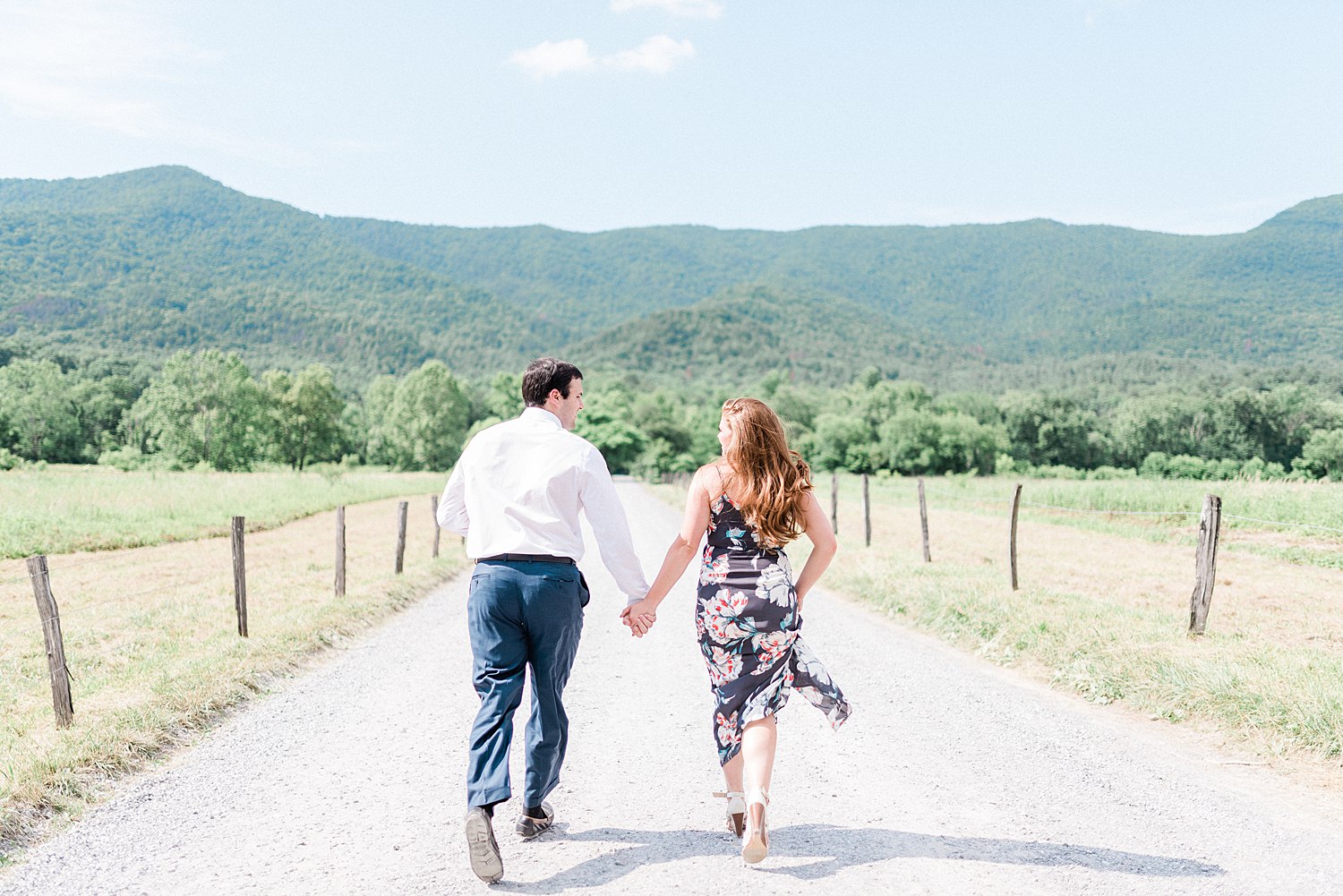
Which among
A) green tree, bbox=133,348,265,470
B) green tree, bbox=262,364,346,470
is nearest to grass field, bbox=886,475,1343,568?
green tree, bbox=262,364,346,470

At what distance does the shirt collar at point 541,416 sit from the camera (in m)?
3.86

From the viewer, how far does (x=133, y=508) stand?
24.0 m

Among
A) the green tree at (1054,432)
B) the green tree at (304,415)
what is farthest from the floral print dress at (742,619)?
the green tree at (1054,432)

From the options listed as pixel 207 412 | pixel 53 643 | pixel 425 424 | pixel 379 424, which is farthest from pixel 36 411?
pixel 53 643

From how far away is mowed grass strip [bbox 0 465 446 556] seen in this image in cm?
1905

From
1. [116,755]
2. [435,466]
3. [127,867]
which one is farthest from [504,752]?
[435,466]

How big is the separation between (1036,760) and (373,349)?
202397 mm

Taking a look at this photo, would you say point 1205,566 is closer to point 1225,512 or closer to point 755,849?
point 755,849

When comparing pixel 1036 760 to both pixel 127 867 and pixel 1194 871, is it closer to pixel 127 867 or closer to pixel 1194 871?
pixel 1194 871

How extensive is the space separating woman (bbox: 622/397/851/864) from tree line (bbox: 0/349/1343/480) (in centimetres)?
5842

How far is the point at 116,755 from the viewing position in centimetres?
493

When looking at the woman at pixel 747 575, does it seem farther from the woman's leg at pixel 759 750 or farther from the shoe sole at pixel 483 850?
the shoe sole at pixel 483 850

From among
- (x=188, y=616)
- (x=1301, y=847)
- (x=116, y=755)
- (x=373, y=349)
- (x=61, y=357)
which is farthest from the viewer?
(x=373, y=349)

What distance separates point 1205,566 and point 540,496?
22.8 ft
